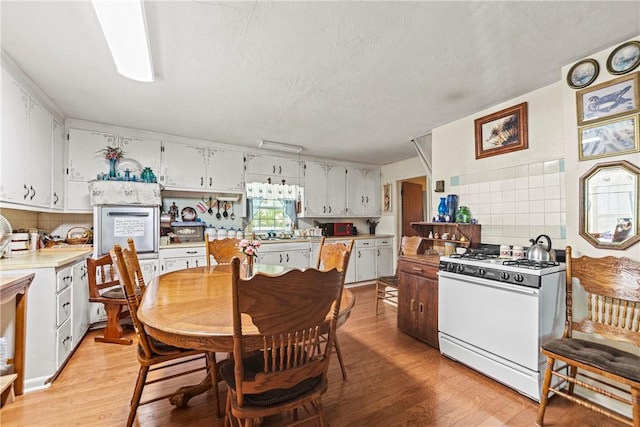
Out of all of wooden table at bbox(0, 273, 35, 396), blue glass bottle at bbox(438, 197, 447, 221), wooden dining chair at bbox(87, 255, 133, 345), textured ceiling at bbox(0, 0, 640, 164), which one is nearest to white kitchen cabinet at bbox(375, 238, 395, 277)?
blue glass bottle at bbox(438, 197, 447, 221)

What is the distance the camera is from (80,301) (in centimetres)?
268

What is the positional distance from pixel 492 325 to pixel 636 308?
2.58 feet

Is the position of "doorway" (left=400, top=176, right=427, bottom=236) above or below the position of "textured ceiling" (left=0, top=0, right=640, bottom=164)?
below

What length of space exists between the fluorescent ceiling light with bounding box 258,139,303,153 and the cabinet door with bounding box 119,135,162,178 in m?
1.40

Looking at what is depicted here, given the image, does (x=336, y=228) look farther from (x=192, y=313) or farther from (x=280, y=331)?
(x=280, y=331)

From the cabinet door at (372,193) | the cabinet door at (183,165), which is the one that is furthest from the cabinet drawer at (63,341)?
the cabinet door at (372,193)

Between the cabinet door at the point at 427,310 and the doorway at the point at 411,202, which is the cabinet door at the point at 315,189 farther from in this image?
the cabinet door at the point at 427,310

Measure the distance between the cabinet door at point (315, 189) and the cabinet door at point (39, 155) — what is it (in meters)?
3.34

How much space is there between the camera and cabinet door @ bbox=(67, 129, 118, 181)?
3244 mm

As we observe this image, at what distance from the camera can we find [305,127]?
356 cm

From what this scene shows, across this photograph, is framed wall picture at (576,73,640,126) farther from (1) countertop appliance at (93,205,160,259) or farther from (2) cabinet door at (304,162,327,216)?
(1) countertop appliance at (93,205,160,259)

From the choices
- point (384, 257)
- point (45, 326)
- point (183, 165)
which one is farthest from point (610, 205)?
point (183, 165)

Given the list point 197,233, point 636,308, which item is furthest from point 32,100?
point 636,308

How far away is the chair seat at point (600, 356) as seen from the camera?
1.42m
